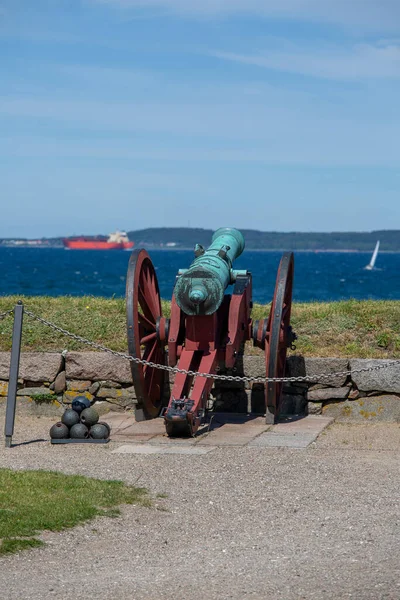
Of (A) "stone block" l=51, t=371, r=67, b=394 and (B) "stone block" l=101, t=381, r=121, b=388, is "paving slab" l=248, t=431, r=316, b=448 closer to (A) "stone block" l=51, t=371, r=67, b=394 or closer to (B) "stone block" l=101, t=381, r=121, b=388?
(B) "stone block" l=101, t=381, r=121, b=388

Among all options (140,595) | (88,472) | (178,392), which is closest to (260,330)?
(178,392)

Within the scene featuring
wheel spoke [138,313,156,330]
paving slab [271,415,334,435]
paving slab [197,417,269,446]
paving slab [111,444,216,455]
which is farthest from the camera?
wheel spoke [138,313,156,330]

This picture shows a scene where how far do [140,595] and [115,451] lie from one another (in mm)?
3556

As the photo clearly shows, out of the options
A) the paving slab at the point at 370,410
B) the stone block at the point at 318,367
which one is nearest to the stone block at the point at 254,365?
the stone block at the point at 318,367

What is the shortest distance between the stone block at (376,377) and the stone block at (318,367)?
0.14m

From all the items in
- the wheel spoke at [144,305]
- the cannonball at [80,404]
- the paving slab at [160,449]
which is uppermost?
the wheel spoke at [144,305]

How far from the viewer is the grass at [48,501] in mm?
6152

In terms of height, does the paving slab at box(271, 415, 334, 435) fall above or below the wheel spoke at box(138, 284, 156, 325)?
below

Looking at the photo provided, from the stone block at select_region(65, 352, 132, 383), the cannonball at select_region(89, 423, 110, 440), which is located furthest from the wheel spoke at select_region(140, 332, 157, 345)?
the cannonball at select_region(89, 423, 110, 440)

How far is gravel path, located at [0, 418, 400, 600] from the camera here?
5332mm

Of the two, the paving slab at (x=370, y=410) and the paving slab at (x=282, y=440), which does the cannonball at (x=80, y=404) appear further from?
the paving slab at (x=370, y=410)

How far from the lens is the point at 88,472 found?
7859mm

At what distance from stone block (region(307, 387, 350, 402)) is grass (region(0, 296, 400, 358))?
1.72ft

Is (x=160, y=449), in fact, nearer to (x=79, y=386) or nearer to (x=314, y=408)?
(x=79, y=386)
